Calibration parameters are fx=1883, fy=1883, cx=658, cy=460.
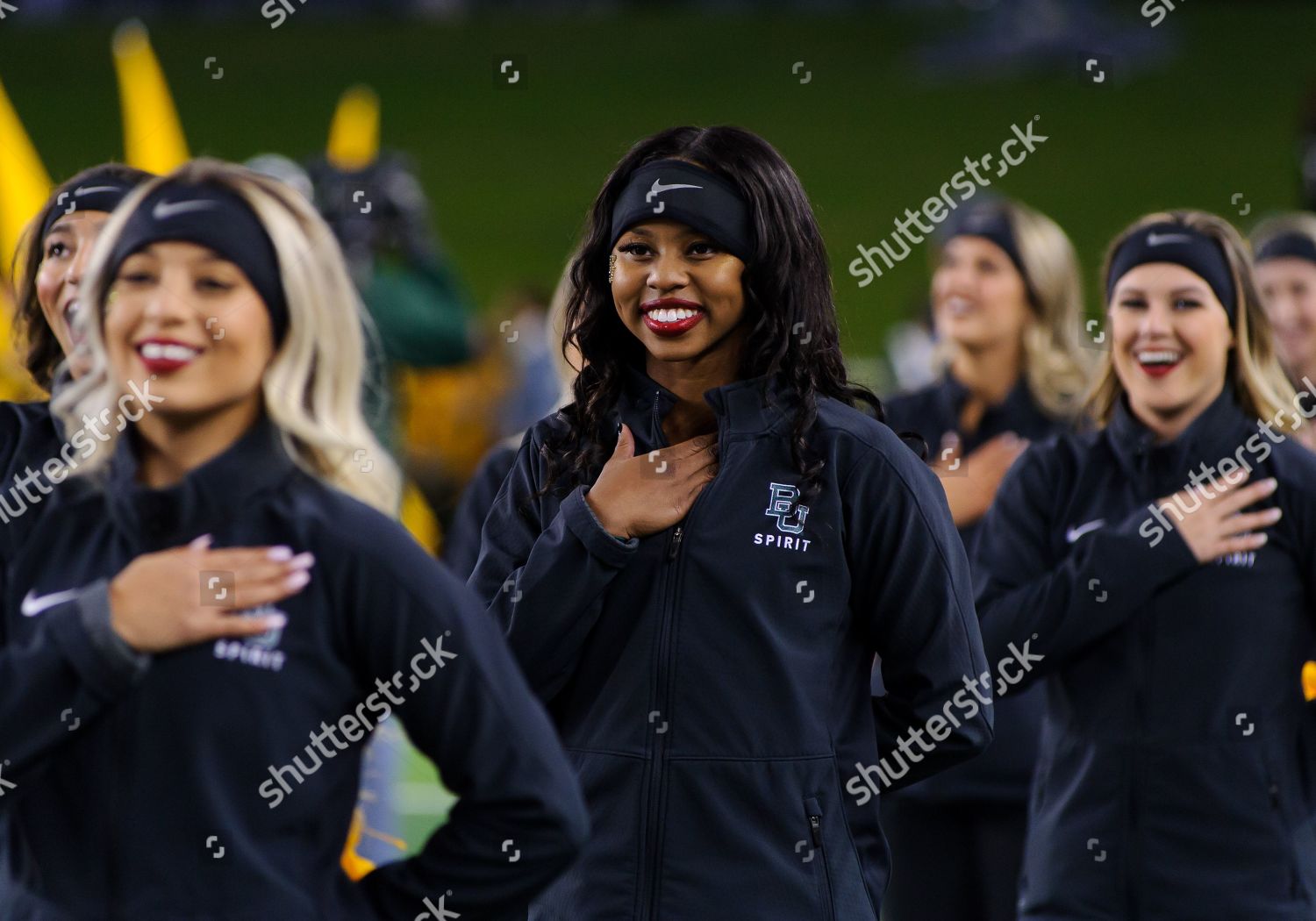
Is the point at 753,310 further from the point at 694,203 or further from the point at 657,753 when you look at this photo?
the point at 657,753

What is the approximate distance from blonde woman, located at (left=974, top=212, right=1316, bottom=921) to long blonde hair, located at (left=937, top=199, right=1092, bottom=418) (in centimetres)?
151

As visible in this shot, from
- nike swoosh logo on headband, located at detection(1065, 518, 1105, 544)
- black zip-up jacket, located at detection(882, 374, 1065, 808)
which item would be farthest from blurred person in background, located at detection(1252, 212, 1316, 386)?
nike swoosh logo on headband, located at detection(1065, 518, 1105, 544)

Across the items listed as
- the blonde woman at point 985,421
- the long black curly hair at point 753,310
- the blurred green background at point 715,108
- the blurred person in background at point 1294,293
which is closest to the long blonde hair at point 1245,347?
the blonde woman at point 985,421

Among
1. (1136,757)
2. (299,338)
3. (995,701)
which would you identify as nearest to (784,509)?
(299,338)

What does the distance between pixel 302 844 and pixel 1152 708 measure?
7.15 feet

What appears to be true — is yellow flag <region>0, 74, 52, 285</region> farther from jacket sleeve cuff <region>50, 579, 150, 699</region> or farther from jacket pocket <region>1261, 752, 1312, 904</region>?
jacket sleeve cuff <region>50, 579, 150, 699</region>

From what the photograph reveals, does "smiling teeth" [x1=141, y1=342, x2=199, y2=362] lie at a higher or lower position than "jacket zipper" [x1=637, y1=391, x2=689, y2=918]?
higher

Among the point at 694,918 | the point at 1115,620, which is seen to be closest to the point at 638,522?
the point at 694,918

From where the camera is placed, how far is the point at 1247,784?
3.93 meters

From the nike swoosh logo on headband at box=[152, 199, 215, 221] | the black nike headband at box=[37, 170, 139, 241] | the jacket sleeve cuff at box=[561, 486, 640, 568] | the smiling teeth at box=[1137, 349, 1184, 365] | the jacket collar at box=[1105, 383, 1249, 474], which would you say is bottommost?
the jacket sleeve cuff at box=[561, 486, 640, 568]

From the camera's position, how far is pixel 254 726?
2.38 m

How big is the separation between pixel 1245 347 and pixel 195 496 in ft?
8.70

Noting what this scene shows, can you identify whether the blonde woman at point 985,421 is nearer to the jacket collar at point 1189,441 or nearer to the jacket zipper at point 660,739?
the jacket collar at point 1189,441

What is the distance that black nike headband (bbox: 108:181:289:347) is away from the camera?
7.97ft
